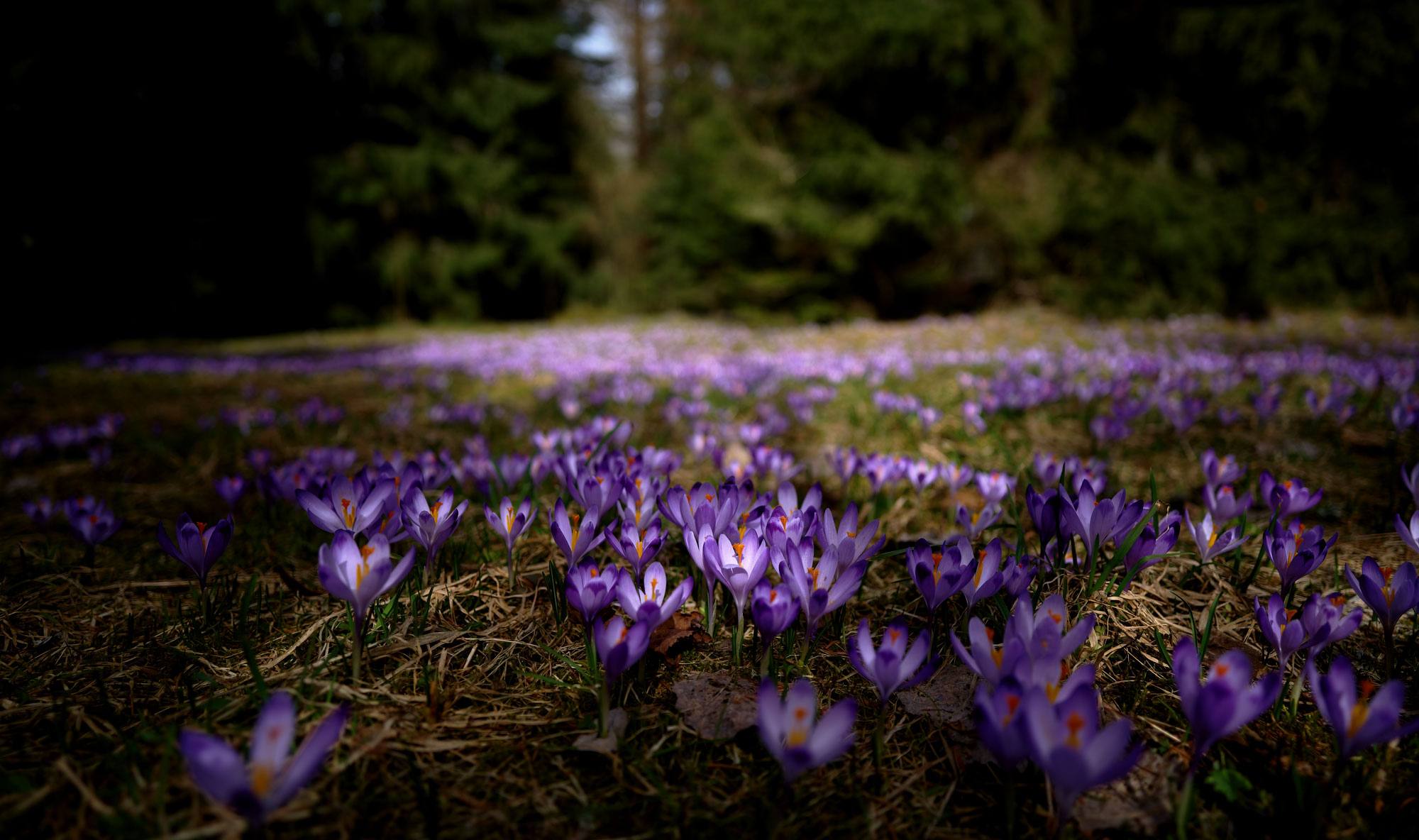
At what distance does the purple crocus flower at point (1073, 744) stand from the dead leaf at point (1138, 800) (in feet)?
0.60

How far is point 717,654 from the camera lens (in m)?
1.37

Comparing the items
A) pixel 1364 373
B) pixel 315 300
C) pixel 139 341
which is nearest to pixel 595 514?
pixel 1364 373

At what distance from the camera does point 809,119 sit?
11.9m

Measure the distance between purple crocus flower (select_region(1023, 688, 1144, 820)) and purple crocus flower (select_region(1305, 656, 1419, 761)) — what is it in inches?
13.4

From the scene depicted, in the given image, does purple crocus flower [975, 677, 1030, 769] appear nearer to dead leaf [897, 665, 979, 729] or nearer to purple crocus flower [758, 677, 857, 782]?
purple crocus flower [758, 677, 857, 782]

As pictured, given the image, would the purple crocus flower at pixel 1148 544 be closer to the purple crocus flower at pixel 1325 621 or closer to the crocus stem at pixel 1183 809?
the purple crocus flower at pixel 1325 621

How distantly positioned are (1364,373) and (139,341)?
1806 centimetres

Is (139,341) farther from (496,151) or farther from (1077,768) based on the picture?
(1077,768)

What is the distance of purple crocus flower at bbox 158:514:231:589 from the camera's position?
1.33 metres

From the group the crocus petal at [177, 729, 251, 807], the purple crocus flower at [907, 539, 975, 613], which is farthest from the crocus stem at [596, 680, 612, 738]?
the purple crocus flower at [907, 539, 975, 613]

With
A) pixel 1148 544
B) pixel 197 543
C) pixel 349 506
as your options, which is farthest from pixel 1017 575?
pixel 197 543

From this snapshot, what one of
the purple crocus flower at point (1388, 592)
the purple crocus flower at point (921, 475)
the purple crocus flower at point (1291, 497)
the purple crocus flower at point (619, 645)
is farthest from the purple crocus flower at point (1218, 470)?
the purple crocus flower at point (619, 645)

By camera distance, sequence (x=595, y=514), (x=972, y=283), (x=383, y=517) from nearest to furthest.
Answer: (x=595, y=514), (x=383, y=517), (x=972, y=283)

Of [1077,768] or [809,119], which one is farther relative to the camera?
[809,119]
